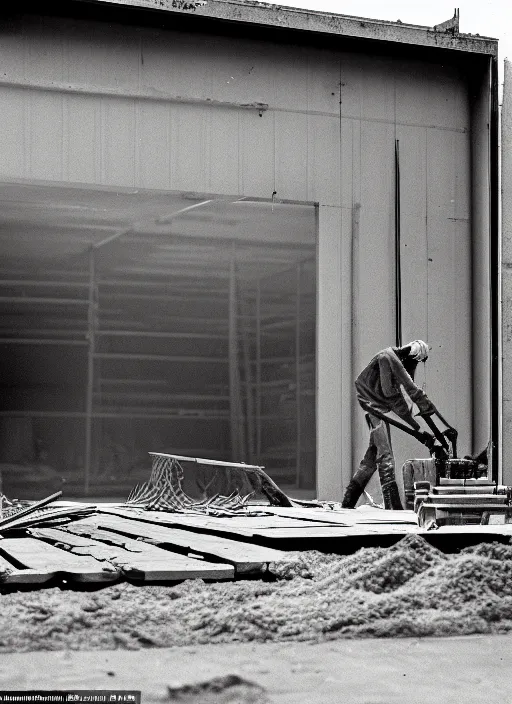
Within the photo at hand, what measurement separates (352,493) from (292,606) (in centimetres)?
589

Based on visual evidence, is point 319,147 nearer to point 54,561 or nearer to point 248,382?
point 248,382

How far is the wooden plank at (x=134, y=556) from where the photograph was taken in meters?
5.42

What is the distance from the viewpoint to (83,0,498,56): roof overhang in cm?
1188

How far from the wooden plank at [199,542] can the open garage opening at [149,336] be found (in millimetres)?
4973

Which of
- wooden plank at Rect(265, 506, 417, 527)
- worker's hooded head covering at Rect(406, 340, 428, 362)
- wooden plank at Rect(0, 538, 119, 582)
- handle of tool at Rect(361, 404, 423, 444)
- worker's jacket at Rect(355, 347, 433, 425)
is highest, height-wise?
worker's hooded head covering at Rect(406, 340, 428, 362)

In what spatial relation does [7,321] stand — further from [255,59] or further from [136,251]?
[255,59]

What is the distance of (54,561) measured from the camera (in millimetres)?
5727

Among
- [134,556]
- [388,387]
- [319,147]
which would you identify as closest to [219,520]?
[388,387]

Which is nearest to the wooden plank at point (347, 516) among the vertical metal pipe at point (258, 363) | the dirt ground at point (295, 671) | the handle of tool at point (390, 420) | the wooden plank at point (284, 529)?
the wooden plank at point (284, 529)

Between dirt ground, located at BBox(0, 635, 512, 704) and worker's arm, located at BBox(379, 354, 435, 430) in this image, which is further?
worker's arm, located at BBox(379, 354, 435, 430)

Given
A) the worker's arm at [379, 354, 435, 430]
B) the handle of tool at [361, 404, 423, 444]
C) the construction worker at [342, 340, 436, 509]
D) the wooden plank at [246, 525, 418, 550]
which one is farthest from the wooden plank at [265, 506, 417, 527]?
the worker's arm at [379, 354, 435, 430]

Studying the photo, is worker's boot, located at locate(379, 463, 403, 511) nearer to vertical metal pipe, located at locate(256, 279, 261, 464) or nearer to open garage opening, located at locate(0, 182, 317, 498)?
open garage opening, located at locate(0, 182, 317, 498)

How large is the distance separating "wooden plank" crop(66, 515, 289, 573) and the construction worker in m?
A: 2.83

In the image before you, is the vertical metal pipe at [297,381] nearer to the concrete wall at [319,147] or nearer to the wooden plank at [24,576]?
the concrete wall at [319,147]
